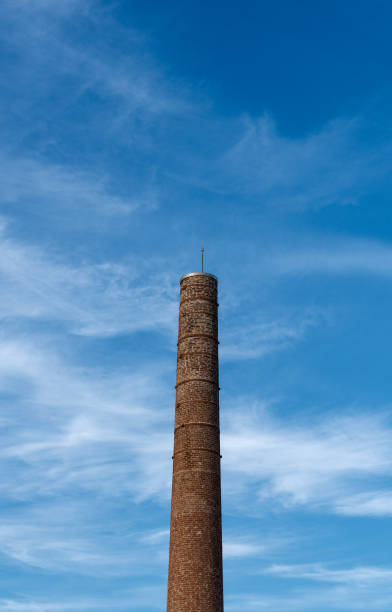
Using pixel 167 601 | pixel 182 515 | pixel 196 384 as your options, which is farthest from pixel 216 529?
pixel 196 384

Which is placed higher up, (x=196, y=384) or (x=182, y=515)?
(x=196, y=384)

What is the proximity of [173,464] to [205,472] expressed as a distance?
4.60 ft

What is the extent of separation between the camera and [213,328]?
90.1 feet

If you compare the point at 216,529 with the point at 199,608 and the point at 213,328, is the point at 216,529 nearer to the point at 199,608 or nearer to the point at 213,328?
the point at 199,608

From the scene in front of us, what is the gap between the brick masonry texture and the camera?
23594 mm

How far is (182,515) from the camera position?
24438 millimetres

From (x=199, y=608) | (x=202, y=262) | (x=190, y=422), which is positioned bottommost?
(x=199, y=608)

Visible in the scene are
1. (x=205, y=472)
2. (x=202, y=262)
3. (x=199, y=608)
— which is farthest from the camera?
(x=202, y=262)

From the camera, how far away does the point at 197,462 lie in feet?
82.2

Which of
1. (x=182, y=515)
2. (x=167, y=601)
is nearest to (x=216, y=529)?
(x=182, y=515)

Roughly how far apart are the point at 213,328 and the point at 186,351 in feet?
4.63

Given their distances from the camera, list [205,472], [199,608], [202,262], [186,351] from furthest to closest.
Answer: [202,262], [186,351], [205,472], [199,608]

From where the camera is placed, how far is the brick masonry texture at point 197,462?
2359cm

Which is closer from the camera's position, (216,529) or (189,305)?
(216,529)
